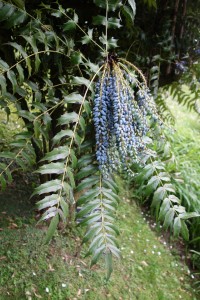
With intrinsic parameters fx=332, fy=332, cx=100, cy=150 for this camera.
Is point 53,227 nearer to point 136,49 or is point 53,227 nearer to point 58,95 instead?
point 58,95

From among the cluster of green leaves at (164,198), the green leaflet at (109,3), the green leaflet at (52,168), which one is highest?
the green leaflet at (109,3)

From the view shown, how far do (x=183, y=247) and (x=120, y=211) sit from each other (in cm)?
76

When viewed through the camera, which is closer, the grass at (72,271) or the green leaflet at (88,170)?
the green leaflet at (88,170)

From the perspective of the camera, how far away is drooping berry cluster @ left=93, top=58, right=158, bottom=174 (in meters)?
1.24

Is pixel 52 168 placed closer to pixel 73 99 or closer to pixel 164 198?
pixel 73 99

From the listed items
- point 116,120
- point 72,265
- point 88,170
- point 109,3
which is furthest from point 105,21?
point 72,265

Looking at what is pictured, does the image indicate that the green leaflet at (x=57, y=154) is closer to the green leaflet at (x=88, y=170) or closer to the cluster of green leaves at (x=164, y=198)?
the green leaflet at (x=88, y=170)

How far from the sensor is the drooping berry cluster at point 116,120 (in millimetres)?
1242

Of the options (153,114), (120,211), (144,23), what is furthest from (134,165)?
(120,211)

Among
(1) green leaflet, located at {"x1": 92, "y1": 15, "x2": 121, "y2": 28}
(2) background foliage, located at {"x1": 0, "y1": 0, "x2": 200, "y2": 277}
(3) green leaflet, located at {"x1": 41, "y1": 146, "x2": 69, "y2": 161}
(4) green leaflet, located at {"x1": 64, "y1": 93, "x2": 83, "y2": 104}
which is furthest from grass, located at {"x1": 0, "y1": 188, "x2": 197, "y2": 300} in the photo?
(1) green leaflet, located at {"x1": 92, "y1": 15, "x2": 121, "y2": 28}

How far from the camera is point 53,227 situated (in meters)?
1.09

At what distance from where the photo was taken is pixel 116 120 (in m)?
1.23

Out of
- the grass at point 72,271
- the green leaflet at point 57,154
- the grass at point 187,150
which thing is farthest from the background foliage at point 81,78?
the grass at point 187,150

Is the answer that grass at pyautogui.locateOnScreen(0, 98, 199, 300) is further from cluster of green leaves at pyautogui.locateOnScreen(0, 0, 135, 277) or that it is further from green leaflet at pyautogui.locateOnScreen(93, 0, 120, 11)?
green leaflet at pyautogui.locateOnScreen(93, 0, 120, 11)
